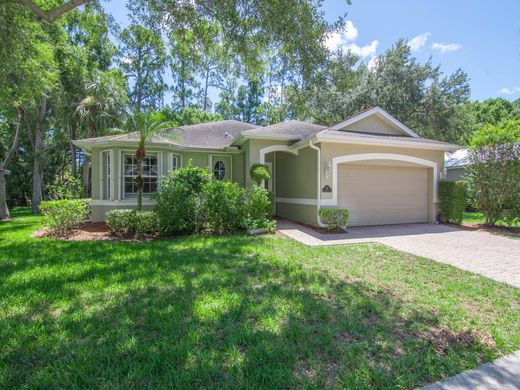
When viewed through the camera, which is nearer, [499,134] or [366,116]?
[499,134]

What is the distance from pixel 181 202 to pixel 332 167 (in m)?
5.51

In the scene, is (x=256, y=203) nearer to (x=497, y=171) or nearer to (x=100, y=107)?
(x=497, y=171)

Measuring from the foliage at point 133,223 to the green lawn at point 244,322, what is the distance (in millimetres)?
2799

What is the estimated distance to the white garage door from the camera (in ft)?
35.1

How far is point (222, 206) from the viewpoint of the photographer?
875 centimetres

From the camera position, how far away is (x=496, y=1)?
9.17 metres

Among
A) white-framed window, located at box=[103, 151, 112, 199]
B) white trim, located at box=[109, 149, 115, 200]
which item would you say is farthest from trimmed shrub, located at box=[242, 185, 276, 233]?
white-framed window, located at box=[103, 151, 112, 199]

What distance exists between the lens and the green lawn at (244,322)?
2.38 meters

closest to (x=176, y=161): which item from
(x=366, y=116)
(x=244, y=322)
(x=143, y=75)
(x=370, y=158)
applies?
(x=370, y=158)

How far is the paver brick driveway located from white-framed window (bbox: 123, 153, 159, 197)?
5797 millimetres

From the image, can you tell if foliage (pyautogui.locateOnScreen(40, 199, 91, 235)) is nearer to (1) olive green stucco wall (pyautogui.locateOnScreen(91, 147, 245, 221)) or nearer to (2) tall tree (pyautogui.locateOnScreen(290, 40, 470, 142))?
(1) olive green stucco wall (pyautogui.locateOnScreen(91, 147, 245, 221))

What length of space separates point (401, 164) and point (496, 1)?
240 inches

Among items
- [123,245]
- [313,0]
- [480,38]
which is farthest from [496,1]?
[123,245]

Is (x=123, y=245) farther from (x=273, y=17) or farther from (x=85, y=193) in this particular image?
(x=85, y=193)
